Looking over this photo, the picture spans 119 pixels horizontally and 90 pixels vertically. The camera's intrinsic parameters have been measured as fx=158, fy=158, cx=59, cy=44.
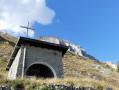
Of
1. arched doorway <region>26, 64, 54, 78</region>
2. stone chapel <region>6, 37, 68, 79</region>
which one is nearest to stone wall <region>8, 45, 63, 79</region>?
stone chapel <region>6, 37, 68, 79</region>

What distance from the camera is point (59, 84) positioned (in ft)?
43.9

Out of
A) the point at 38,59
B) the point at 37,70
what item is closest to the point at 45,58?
the point at 38,59

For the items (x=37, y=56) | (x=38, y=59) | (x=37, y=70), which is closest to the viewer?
(x=38, y=59)

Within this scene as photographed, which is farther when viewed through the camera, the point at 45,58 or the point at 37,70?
the point at 37,70

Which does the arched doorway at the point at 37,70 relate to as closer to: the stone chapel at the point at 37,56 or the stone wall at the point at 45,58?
the stone chapel at the point at 37,56

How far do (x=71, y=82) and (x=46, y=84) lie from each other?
8.72 ft

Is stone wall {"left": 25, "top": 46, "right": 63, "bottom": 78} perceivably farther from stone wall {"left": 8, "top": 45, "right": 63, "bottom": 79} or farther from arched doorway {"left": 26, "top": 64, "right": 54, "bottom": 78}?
arched doorway {"left": 26, "top": 64, "right": 54, "bottom": 78}

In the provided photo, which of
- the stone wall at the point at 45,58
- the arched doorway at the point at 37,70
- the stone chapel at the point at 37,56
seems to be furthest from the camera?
the arched doorway at the point at 37,70

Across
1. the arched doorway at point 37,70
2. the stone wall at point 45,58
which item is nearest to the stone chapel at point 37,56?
the stone wall at point 45,58

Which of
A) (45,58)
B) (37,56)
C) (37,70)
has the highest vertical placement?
(37,56)

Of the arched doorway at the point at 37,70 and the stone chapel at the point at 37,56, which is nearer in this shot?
the stone chapel at the point at 37,56

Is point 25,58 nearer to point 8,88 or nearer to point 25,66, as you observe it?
point 25,66

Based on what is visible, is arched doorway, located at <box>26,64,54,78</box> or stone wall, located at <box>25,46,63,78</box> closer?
stone wall, located at <box>25,46,63,78</box>

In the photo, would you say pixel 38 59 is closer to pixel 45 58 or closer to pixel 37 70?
pixel 45 58
